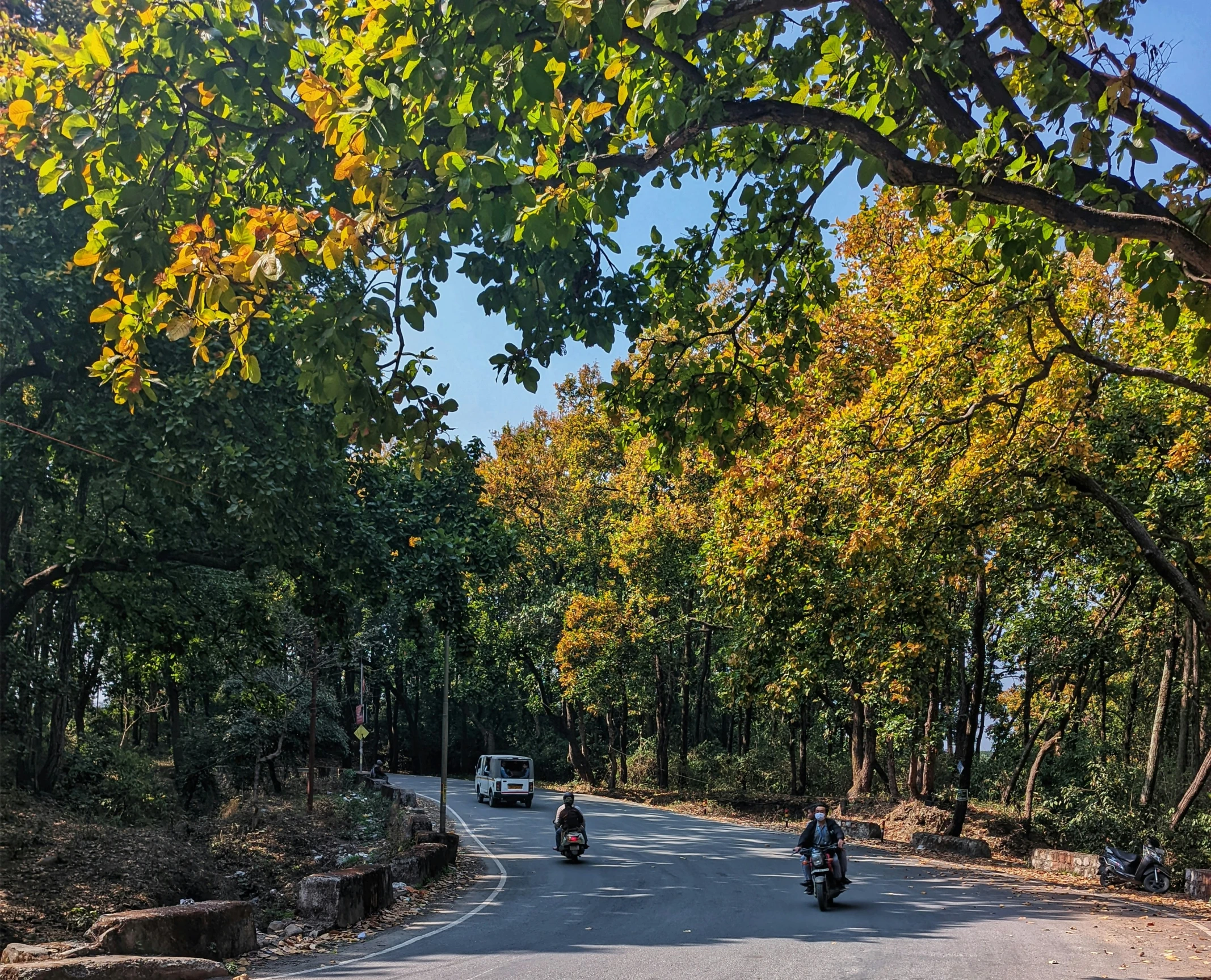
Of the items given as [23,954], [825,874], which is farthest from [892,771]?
[23,954]

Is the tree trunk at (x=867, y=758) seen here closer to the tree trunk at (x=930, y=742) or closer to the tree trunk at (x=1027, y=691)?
the tree trunk at (x=930, y=742)

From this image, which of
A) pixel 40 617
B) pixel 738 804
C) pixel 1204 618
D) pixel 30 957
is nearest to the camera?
pixel 30 957

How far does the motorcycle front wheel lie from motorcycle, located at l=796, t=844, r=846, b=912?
6629mm

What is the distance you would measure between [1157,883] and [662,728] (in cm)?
2530

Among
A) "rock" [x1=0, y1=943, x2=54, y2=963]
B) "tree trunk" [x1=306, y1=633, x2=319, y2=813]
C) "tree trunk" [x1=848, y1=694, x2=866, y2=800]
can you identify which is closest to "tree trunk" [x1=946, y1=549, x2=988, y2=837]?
"tree trunk" [x1=848, y1=694, x2=866, y2=800]

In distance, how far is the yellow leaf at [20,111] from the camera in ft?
16.5

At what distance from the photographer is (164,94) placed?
591cm

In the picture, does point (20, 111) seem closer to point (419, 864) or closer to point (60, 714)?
point (419, 864)

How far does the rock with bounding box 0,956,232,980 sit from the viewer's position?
6.89 metres

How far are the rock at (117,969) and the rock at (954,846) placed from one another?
675 inches

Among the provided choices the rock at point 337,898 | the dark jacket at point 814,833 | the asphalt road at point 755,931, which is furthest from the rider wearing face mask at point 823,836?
the rock at point 337,898

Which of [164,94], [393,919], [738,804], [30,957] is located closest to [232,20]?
[164,94]

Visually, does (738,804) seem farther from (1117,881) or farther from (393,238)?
(393,238)

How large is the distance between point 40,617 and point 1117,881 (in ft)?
94.6
